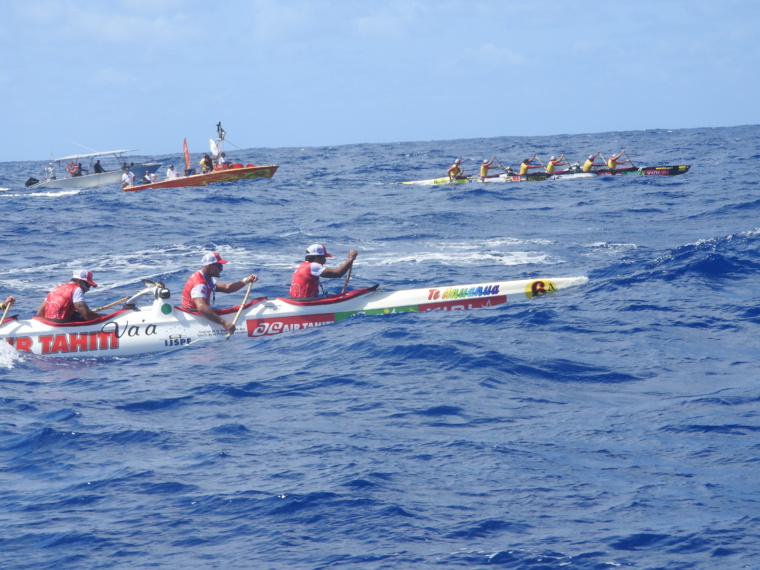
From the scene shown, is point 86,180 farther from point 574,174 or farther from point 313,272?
point 313,272

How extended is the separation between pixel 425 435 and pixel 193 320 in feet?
18.7

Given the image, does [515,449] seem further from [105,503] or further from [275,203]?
[275,203]

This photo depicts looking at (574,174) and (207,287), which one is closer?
(207,287)

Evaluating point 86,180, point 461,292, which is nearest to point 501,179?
point 86,180

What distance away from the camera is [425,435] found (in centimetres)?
770

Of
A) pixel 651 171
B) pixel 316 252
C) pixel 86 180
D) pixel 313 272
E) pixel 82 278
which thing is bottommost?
pixel 313 272

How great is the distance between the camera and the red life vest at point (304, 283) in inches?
502

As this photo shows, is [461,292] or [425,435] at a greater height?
[461,292]

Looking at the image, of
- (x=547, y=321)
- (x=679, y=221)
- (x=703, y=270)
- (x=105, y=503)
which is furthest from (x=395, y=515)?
(x=679, y=221)

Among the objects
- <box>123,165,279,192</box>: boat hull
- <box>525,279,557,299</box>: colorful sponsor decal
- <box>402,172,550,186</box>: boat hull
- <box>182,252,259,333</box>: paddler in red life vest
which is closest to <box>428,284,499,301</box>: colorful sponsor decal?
<box>525,279,557,299</box>: colorful sponsor decal

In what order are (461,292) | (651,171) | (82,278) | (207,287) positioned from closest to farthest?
(82,278) → (207,287) → (461,292) → (651,171)

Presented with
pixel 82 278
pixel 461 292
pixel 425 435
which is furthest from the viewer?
pixel 461 292

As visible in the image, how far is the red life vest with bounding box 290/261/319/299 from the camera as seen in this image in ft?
41.8

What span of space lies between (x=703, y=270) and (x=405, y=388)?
8.19 meters
